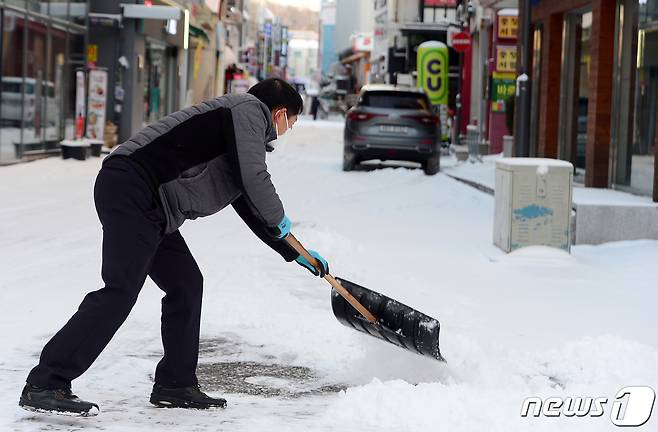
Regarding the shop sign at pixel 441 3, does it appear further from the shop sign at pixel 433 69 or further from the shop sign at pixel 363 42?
the shop sign at pixel 363 42

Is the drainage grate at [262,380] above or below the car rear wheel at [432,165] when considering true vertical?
below

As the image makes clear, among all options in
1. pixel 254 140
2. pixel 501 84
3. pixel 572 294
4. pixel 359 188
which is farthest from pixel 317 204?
pixel 501 84

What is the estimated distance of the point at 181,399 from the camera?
5094mm

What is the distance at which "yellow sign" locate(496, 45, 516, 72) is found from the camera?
107ft

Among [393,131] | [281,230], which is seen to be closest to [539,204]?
[281,230]

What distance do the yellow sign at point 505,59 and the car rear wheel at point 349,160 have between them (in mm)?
9924

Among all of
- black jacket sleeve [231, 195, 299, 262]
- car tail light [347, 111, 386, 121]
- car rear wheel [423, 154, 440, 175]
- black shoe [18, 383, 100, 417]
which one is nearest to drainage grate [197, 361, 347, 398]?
black jacket sleeve [231, 195, 299, 262]

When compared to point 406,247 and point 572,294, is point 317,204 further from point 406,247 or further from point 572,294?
point 572,294

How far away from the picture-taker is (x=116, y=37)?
3241 centimetres

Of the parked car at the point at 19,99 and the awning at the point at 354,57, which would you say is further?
the awning at the point at 354,57

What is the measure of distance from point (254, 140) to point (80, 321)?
0.94 m

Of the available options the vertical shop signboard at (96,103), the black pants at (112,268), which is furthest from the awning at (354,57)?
the black pants at (112,268)

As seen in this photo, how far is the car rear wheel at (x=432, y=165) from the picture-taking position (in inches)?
911

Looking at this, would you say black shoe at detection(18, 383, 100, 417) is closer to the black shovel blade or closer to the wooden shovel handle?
the wooden shovel handle
